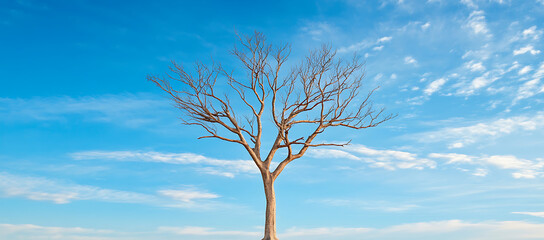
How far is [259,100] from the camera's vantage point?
44.0 feet

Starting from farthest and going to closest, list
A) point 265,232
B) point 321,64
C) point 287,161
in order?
point 321,64 < point 287,161 < point 265,232

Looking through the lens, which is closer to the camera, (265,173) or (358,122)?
(265,173)

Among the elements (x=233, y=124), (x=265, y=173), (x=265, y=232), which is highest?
(x=233, y=124)

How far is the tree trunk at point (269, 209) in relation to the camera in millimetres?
12070

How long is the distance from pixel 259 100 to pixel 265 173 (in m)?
2.37

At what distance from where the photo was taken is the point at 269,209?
12273 mm

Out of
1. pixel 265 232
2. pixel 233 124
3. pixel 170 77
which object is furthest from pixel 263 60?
pixel 265 232

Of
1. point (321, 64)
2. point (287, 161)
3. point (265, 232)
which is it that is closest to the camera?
point (265, 232)

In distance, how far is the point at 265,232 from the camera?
12.2 m

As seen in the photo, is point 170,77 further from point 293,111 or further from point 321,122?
point 321,122

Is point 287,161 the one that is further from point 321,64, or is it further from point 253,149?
point 321,64

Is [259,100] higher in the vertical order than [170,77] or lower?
lower

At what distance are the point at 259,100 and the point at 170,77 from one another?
3057 millimetres

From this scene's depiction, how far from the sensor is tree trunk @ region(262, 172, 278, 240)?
12.1 meters
